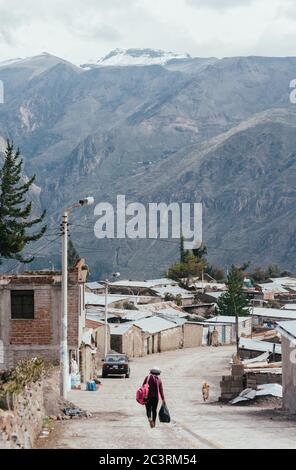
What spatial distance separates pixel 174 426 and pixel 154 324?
68131 mm

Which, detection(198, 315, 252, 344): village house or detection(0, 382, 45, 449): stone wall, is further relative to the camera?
detection(198, 315, 252, 344): village house

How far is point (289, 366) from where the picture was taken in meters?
30.2

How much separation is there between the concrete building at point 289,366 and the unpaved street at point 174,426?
96 centimetres

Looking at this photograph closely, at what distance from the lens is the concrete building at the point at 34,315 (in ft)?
142

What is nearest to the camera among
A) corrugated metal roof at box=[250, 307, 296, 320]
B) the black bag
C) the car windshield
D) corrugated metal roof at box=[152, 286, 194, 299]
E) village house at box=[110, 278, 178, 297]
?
the black bag

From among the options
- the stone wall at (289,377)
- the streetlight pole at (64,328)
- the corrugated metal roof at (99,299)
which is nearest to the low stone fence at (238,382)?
the stone wall at (289,377)

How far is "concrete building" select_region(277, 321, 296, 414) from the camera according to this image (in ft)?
93.5

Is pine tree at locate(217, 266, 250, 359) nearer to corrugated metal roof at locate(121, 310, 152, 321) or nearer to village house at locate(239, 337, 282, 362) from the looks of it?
corrugated metal roof at locate(121, 310, 152, 321)

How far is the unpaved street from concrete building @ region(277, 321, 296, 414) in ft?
3.15

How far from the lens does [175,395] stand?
4112 cm

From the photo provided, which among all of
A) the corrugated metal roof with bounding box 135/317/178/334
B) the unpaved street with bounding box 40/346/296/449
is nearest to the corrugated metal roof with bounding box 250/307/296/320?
the corrugated metal roof with bounding box 135/317/178/334

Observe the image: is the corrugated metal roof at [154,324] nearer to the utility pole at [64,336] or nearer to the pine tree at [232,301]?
the pine tree at [232,301]
